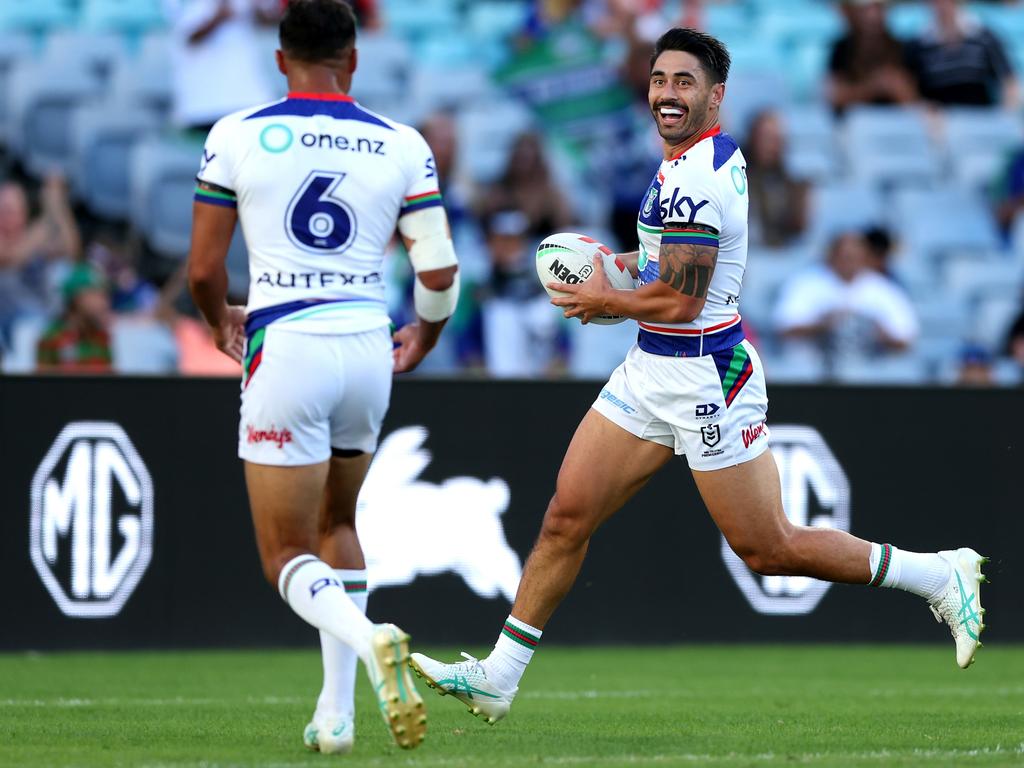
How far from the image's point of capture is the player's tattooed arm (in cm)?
583

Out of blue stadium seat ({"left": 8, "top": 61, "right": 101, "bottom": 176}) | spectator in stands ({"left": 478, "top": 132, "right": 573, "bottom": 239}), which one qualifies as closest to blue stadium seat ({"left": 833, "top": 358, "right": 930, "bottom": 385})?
spectator in stands ({"left": 478, "top": 132, "right": 573, "bottom": 239})

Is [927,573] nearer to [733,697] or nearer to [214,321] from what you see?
[733,697]

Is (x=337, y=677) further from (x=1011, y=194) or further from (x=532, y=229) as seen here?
(x=1011, y=194)

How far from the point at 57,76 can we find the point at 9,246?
221 centimetres

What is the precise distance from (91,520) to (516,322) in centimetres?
367

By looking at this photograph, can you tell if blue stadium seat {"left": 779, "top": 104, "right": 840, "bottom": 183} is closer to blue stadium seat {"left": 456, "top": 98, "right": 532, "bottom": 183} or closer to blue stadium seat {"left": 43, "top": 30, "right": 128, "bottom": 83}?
blue stadium seat {"left": 456, "top": 98, "right": 532, "bottom": 183}

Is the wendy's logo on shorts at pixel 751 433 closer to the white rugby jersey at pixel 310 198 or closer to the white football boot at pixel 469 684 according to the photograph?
the white football boot at pixel 469 684

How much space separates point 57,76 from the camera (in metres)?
13.2

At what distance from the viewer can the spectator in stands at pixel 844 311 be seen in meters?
12.5

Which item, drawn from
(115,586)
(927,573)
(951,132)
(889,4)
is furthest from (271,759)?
(889,4)

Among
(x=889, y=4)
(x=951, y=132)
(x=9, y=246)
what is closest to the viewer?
(x=9, y=246)

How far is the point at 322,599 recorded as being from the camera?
5.15m

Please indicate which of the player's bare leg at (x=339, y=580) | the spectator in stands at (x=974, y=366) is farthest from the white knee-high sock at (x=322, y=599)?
the spectator in stands at (x=974, y=366)

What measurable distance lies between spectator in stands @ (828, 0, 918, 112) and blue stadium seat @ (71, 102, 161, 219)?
612 centimetres
